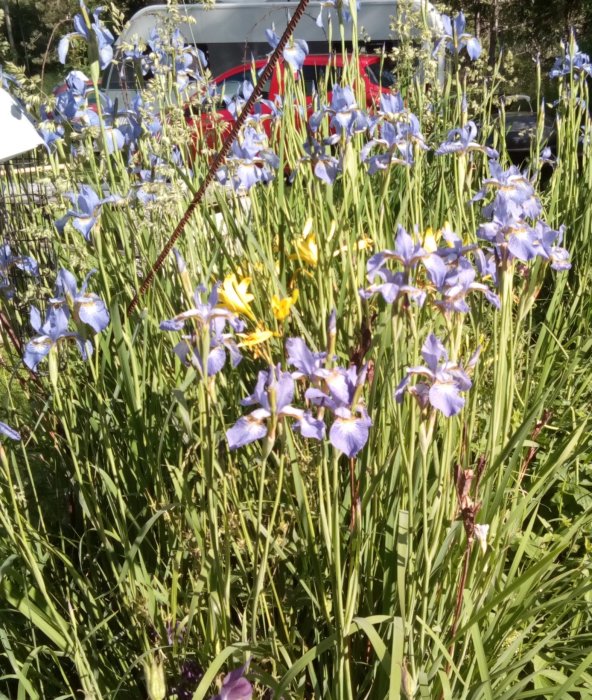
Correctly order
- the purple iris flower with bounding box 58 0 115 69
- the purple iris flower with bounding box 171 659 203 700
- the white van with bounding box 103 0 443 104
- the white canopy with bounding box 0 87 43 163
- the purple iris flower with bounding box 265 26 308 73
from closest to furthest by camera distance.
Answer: the purple iris flower with bounding box 171 659 203 700 < the white canopy with bounding box 0 87 43 163 < the purple iris flower with bounding box 58 0 115 69 < the purple iris flower with bounding box 265 26 308 73 < the white van with bounding box 103 0 443 104

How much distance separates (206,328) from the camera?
1.05m

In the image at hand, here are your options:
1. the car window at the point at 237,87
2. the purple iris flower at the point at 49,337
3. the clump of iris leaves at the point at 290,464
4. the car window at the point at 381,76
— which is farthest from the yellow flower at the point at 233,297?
the car window at the point at 381,76

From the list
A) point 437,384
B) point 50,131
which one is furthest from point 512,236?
point 50,131

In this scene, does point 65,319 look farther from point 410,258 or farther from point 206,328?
point 410,258

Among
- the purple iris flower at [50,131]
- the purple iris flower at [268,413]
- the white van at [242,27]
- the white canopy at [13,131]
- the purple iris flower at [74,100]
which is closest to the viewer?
the purple iris flower at [268,413]

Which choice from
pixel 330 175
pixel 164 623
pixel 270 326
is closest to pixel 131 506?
pixel 164 623

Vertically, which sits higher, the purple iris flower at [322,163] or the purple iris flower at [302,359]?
the purple iris flower at [322,163]

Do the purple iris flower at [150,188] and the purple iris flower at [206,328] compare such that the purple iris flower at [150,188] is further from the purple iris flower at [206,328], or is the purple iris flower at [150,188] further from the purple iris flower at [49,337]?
the purple iris flower at [206,328]

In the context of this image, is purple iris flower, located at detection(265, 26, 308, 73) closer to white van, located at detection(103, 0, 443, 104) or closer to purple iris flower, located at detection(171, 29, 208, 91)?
purple iris flower, located at detection(171, 29, 208, 91)

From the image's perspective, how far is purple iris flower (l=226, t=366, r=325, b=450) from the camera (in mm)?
991

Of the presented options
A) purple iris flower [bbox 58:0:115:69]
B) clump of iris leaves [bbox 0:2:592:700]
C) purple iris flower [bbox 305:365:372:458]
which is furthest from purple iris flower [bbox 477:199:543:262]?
purple iris flower [bbox 58:0:115:69]

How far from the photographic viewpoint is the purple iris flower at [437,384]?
104 centimetres

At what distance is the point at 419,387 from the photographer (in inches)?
42.1

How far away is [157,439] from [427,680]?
0.82m
